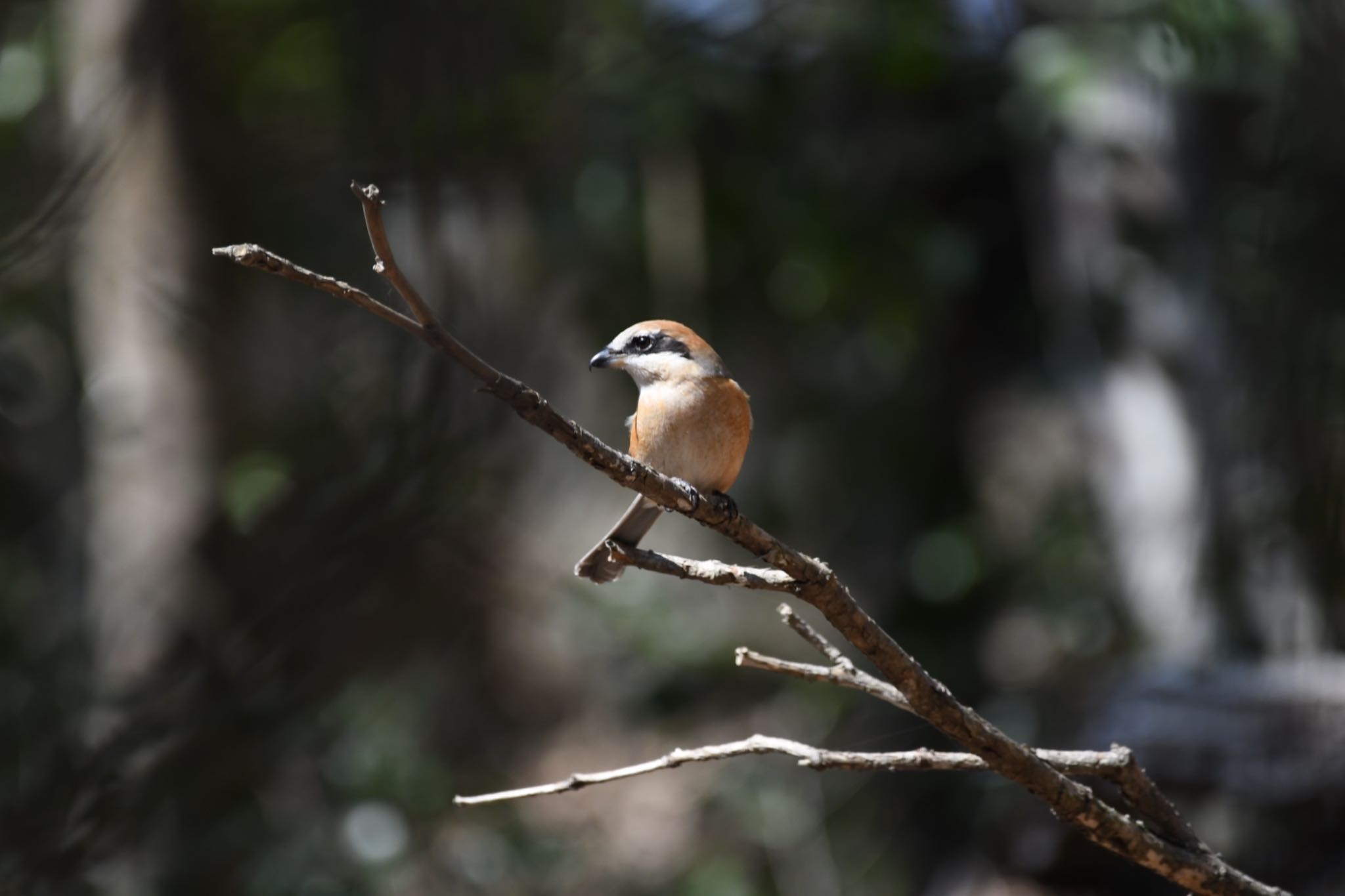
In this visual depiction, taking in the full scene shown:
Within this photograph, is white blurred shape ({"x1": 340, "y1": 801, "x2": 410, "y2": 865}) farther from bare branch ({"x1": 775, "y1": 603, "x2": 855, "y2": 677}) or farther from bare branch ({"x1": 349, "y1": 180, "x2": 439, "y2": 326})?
bare branch ({"x1": 349, "y1": 180, "x2": 439, "y2": 326})

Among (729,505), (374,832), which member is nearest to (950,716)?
(729,505)

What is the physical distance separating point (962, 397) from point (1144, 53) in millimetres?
3188

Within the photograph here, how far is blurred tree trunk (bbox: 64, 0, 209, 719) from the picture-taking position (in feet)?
17.1

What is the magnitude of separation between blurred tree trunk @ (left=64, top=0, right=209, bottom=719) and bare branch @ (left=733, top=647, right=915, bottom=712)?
396cm

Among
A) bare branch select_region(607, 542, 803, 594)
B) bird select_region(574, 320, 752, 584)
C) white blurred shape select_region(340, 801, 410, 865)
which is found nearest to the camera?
bare branch select_region(607, 542, 803, 594)

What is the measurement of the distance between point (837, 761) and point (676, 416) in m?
1.28

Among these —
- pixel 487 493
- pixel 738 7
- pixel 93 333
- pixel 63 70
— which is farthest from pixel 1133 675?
pixel 63 70

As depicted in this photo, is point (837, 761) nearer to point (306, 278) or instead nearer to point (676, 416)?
point (306, 278)

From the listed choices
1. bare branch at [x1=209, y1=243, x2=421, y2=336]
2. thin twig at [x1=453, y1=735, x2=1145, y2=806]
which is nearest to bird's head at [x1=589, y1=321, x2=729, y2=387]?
thin twig at [x1=453, y1=735, x2=1145, y2=806]

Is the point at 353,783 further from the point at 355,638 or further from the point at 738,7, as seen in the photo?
the point at 738,7

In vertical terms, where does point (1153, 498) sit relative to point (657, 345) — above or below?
below

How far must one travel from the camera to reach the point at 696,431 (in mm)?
2938

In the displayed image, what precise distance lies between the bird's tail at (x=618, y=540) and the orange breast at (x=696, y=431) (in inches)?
5.4

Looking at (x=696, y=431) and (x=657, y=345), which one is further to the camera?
(x=657, y=345)
